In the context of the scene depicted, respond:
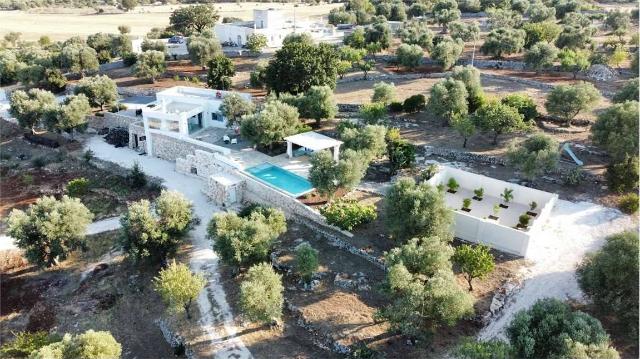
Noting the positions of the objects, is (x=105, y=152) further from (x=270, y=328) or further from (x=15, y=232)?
(x=270, y=328)

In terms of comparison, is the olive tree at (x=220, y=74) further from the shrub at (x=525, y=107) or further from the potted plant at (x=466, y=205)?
the potted plant at (x=466, y=205)

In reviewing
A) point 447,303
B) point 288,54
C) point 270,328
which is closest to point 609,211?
point 447,303

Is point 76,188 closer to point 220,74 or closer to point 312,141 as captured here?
point 312,141

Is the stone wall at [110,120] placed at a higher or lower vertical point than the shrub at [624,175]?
lower

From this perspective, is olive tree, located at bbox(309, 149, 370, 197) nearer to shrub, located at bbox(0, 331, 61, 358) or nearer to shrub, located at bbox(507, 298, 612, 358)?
shrub, located at bbox(507, 298, 612, 358)

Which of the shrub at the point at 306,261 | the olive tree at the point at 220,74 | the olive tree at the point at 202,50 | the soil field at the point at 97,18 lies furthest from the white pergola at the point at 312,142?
the soil field at the point at 97,18
